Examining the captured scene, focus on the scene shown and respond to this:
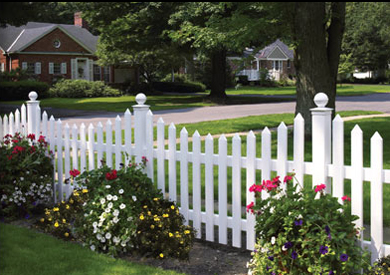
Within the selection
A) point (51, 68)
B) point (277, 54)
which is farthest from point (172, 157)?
point (277, 54)

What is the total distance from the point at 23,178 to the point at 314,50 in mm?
6588

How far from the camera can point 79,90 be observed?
38.1m

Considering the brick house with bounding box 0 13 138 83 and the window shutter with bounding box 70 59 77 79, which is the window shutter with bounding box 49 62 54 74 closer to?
the brick house with bounding box 0 13 138 83

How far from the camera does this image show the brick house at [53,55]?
139 feet

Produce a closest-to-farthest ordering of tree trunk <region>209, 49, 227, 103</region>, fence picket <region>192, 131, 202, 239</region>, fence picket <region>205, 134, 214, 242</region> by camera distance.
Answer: fence picket <region>205, 134, 214, 242</region>, fence picket <region>192, 131, 202, 239</region>, tree trunk <region>209, 49, 227, 103</region>

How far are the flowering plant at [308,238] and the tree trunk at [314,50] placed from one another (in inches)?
272

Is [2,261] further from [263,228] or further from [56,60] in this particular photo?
[56,60]

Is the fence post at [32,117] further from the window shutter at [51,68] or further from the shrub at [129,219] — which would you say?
the window shutter at [51,68]

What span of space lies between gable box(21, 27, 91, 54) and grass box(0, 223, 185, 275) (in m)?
38.8

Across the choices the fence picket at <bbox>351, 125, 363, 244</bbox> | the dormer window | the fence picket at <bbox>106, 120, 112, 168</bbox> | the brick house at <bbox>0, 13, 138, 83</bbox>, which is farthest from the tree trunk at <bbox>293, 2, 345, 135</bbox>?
the dormer window

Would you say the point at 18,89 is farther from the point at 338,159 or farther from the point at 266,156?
the point at 338,159

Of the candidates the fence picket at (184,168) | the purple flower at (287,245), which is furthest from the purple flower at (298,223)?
the fence picket at (184,168)

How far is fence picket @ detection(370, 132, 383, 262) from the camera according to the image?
4246 millimetres

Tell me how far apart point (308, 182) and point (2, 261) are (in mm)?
4687
